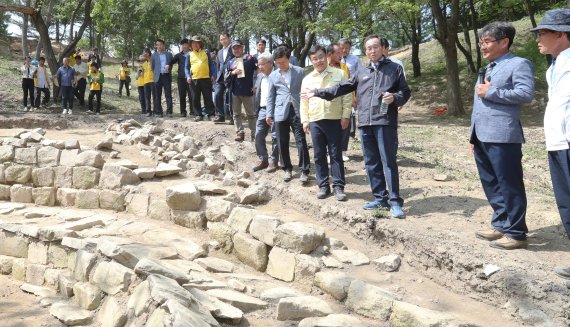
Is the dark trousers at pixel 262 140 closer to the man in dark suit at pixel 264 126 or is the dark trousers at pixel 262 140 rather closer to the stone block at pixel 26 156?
the man in dark suit at pixel 264 126

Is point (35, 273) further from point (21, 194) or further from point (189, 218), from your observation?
point (21, 194)

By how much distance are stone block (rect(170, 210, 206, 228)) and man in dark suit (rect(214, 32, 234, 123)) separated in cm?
323

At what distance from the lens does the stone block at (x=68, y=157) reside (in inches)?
297

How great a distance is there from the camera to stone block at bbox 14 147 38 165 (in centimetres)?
771

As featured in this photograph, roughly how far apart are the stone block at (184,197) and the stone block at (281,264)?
1.59 meters

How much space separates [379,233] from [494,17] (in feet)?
69.6

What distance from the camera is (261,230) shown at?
16.1 feet

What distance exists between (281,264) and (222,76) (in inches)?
187

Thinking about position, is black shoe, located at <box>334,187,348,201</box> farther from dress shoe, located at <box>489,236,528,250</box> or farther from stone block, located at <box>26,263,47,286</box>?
stone block, located at <box>26,263,47,286</box>

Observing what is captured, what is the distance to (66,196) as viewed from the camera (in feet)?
24.0

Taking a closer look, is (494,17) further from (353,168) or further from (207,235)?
(207,235)

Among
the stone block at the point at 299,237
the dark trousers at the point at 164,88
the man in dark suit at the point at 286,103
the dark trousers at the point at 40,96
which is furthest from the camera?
the dark trousers at the point at 40,96

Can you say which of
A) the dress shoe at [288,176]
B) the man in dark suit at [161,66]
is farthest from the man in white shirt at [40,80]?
the dress shoe at [288,176]

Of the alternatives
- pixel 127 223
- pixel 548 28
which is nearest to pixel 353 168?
pixel 127 223
